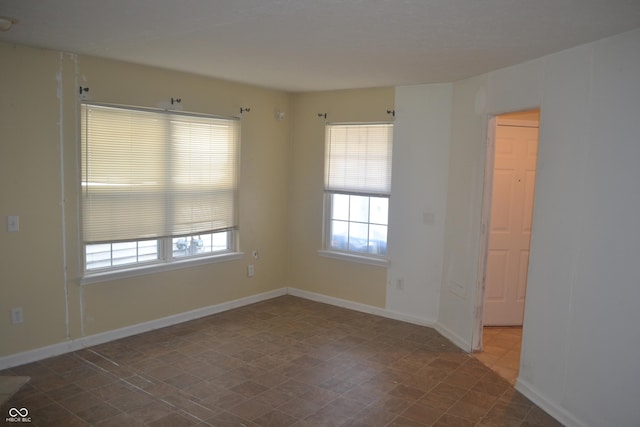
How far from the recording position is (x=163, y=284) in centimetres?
480

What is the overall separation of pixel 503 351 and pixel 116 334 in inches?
141

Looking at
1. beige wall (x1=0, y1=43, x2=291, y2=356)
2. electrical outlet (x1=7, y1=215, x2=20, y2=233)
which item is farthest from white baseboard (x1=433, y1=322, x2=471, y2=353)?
electrical outlet (x1=7, y1=215, x2=20, y2=233)

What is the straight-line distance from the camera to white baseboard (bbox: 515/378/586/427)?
10.3 feet

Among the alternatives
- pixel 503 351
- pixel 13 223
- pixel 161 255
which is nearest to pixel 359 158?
pixel 161 255

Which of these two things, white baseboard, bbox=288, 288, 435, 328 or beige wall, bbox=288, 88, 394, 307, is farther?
beige wall, bbox=288, 88, 394, 307

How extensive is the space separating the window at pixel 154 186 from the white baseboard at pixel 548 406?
3.32 m

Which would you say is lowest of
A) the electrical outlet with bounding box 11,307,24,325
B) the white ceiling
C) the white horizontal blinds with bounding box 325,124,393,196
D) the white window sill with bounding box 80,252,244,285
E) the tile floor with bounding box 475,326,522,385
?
the tile floor with bounding box 475,326,522,385

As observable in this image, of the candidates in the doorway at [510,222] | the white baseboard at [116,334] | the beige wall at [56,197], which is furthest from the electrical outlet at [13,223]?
the doorway at [510,222]

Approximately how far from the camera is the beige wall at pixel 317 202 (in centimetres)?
541

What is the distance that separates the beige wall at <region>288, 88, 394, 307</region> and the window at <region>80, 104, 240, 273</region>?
922 millimetres

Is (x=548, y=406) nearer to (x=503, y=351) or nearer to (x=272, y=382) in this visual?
(x=503, y=351)

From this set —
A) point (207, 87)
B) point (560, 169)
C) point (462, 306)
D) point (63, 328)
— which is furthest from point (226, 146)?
point (560, 169)

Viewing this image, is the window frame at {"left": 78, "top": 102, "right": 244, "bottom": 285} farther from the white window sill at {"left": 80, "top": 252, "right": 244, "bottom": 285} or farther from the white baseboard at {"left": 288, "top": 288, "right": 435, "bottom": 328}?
the white baseboard at {"left": 288, "top": 288, "right": 435, "bottom": 328}

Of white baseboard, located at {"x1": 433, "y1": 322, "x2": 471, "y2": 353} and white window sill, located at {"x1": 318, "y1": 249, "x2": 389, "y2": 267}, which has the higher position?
white window sill, located at {"x1": 318, "y1": 249, "x2": 389, "y2": 267}
